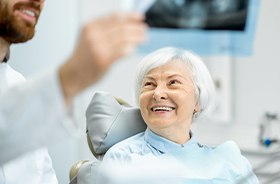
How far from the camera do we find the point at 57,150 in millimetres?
2492

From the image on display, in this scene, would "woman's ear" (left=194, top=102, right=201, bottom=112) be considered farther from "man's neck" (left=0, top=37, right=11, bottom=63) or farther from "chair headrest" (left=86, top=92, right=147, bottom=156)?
"man's neck" (left=0, top=37, right=11, bottom=63)

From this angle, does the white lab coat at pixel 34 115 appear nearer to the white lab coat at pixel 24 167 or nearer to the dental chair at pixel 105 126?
the white lab coat at pixel 24 167

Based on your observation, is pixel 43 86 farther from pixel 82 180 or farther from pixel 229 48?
pixel 229 48

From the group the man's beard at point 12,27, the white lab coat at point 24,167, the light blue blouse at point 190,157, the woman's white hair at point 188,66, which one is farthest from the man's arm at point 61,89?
the woman's white hair at point 188,66

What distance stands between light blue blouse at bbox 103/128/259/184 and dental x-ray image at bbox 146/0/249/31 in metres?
0.91

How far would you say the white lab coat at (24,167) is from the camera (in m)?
1.39

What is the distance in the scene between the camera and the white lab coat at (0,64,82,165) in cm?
74

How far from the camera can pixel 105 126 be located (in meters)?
1.77

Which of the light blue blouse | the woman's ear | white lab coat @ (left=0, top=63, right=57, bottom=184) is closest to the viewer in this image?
white lab coat @ (left=0, top=63, right=57, bottom=184)

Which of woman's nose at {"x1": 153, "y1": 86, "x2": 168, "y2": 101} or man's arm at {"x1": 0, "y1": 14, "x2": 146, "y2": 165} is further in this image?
woman's nose at {"x1": 153, "y1": 86, "x2": 168, "y2": 101}

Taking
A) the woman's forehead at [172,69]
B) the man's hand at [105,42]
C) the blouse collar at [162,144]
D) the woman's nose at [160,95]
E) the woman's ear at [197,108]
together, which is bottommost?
the blouse collar at [162,144]

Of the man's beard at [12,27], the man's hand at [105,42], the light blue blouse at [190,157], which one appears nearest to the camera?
the man's hand at [105,42]

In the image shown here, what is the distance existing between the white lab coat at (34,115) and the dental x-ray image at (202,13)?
5.93 feet

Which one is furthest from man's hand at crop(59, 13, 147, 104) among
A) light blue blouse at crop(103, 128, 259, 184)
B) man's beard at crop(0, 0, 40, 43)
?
light blue blouse at crop(103, 128, 259, 184)
